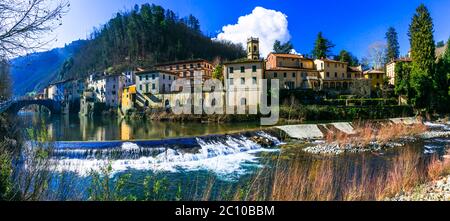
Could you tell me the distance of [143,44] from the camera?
52688 mm

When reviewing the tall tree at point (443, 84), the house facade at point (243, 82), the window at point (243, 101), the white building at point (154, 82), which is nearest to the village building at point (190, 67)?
the white building at point (154, 82)

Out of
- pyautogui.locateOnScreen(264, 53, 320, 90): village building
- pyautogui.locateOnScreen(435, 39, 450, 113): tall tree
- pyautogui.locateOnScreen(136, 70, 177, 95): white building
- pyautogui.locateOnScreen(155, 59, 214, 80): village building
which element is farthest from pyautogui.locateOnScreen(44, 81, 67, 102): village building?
pyautogui.locateOnScreen(435, 39, 450, 113): tall tree

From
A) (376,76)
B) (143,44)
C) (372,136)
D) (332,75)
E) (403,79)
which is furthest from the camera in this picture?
(143,44)

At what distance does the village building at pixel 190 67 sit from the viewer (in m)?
41.3

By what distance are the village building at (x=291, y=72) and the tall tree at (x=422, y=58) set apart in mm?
10042

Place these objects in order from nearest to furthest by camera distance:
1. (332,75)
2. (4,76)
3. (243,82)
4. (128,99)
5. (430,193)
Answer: (430,193) < (4,76) < (243,82) < (332,75) < (128,99)

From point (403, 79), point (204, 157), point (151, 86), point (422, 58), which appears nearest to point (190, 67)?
point (151, 86)

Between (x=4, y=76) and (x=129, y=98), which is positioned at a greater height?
(x=129, y=98)

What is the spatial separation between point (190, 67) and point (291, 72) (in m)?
17.3

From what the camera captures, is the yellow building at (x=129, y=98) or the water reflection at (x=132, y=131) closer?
the water reflection at (x=132, y=131)

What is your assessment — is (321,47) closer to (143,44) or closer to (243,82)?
(243,82)

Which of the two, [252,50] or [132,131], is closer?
[132,131]

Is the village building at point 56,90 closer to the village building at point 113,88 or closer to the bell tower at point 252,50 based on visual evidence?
the village building at point 113,88
